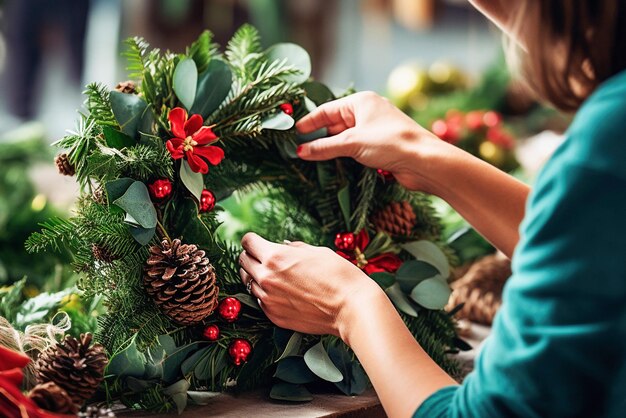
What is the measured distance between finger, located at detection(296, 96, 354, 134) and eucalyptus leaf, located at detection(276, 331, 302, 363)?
25 centimetres

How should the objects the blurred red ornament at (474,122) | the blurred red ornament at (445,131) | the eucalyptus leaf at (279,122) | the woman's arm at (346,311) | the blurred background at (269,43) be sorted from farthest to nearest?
1. the blurred red ornament at (474,122)
2. the blurred red ornament at (445,131)
3. the blurred background at (269,43)
4. the eucalyptus leaf at (279,122)
5. the woman's arm at (346,311)

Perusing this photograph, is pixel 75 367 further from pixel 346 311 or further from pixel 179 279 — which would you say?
pixel 346 311

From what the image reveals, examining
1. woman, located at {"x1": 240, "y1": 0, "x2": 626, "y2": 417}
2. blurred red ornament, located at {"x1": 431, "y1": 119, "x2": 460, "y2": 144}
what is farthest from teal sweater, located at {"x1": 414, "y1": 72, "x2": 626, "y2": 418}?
blurred red ornament, located at {"x1": 431, "y1": 119, "x2": 460, "y2": 144}

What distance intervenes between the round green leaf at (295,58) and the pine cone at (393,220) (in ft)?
0.64

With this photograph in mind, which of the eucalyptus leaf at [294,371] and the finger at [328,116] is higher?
the finger at [328,116]

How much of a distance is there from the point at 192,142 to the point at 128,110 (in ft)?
0.24

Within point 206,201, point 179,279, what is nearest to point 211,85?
point 206,201

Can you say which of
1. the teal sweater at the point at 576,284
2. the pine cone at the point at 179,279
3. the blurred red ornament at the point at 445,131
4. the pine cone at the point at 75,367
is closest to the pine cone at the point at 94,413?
the pine cone at the point at 75,367

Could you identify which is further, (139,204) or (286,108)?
(286,108)

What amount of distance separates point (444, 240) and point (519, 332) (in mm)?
524

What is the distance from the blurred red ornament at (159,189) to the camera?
807 millimetres

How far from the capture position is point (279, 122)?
0.89 m

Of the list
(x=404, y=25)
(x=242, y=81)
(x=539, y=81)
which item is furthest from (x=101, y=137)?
(x=404, y=25)

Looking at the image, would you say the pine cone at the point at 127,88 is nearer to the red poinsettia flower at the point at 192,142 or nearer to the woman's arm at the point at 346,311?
the red poinsettia flower at the point at 192,142
